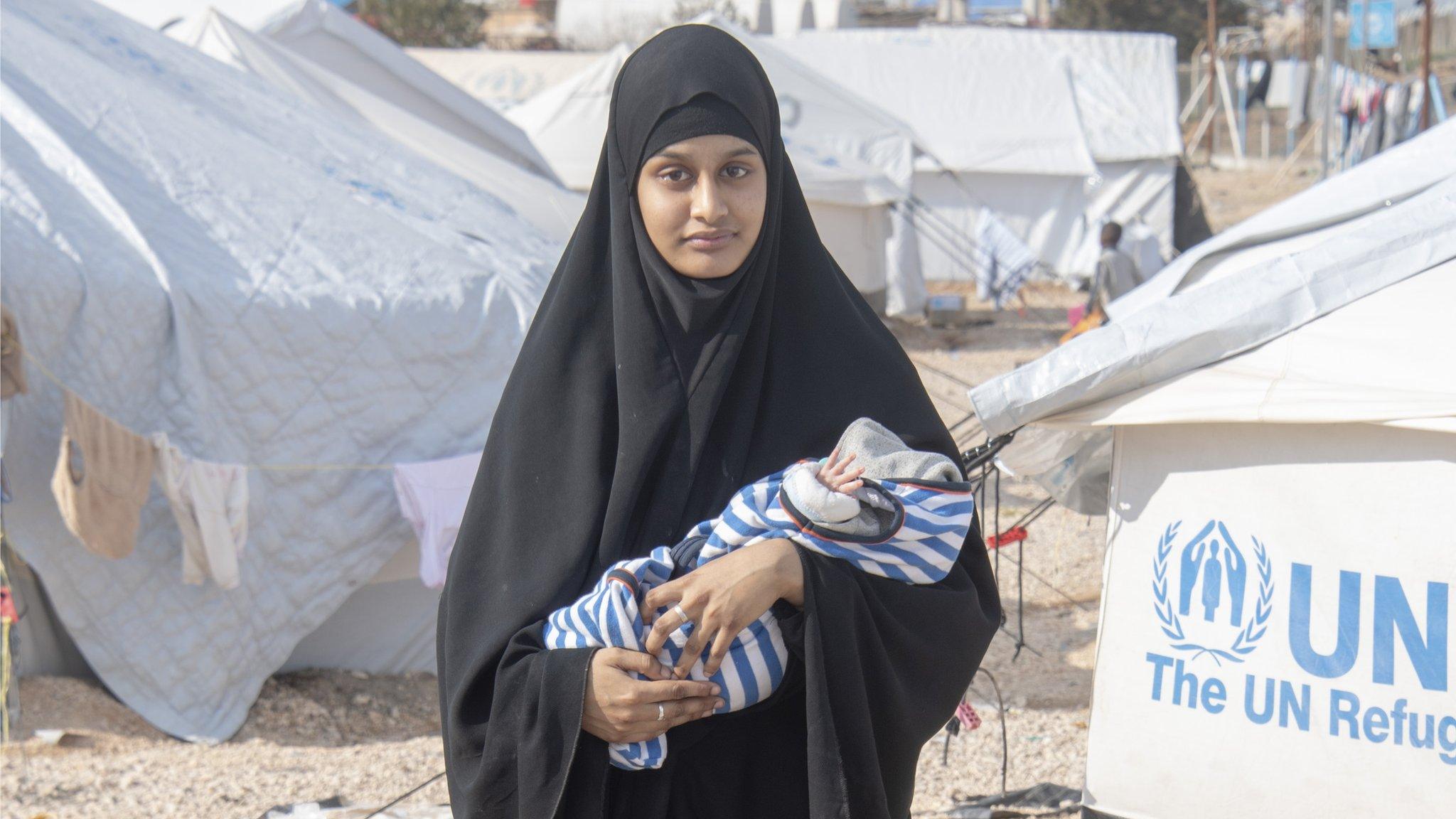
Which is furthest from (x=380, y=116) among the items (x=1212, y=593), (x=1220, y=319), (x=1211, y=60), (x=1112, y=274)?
(x=1211, y=60)

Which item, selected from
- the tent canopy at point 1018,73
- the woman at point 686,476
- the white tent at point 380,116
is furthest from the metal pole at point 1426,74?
the woman at point 686,476

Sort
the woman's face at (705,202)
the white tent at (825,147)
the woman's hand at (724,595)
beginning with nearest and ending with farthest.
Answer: the woman's hand at (724,595) < the woman's face at (705,202) < the white tent at (825,147)

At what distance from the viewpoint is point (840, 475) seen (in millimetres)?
1530

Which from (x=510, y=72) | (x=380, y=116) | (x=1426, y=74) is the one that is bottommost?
(x=380, y=116)

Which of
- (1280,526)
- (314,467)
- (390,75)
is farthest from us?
(390,75)

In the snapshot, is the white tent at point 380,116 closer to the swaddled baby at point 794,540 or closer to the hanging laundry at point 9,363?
the hanging laundry at point 9,363

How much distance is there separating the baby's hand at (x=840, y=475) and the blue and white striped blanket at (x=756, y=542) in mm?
16

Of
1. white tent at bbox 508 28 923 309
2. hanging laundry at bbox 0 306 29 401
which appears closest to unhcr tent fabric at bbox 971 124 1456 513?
hanging laundry at bbox 0 306 29 401

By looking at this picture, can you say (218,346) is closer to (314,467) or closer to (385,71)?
(314,467)

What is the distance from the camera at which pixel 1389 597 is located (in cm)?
269

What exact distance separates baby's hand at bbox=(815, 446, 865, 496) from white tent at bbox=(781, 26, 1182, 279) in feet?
46.6

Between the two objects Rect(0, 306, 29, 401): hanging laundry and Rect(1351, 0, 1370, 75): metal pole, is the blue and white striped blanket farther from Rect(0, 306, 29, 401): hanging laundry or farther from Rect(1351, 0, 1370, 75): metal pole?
Rect(1351, 0, 1370, 75): metal pole

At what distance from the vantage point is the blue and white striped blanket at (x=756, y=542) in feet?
5.04

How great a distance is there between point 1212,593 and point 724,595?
1.72 metres
